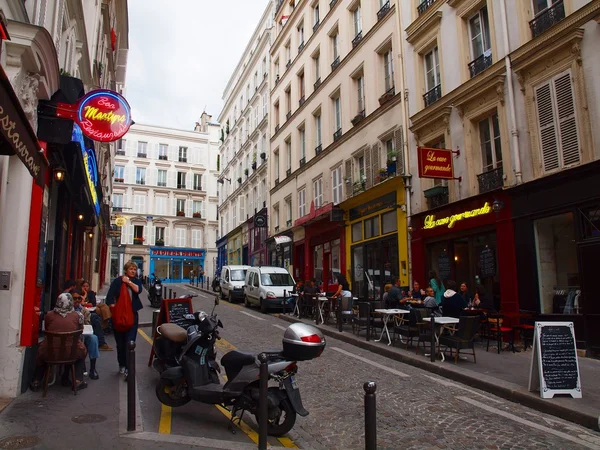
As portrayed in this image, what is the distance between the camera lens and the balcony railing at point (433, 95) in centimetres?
1453

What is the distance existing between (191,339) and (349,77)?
17.2m

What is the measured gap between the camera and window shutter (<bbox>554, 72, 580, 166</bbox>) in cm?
988

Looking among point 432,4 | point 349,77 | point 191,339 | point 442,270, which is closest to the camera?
point 191,339

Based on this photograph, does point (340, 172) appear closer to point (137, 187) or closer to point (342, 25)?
point (342, 25)

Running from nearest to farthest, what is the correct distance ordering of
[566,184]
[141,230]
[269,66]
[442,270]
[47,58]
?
[47,58] < [566,184] < [442,270] < [269,66] < [141,230]

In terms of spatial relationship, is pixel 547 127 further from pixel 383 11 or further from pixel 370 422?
pixel 383 11

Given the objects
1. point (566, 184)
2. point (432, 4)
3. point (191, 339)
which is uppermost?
point (432, 4)

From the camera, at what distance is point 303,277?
24.9 metres

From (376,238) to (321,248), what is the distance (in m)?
5.84

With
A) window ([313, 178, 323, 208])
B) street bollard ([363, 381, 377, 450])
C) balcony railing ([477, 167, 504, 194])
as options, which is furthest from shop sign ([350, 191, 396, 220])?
street bollard ([363, 381, 377, 450])

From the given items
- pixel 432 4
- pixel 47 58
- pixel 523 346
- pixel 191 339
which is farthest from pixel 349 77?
pixel 191 339

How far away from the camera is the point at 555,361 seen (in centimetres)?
621

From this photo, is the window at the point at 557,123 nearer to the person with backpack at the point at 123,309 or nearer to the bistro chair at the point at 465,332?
the bistro chair at the point at 465,332

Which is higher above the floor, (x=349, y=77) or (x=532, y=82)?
(x=349, y=77)
